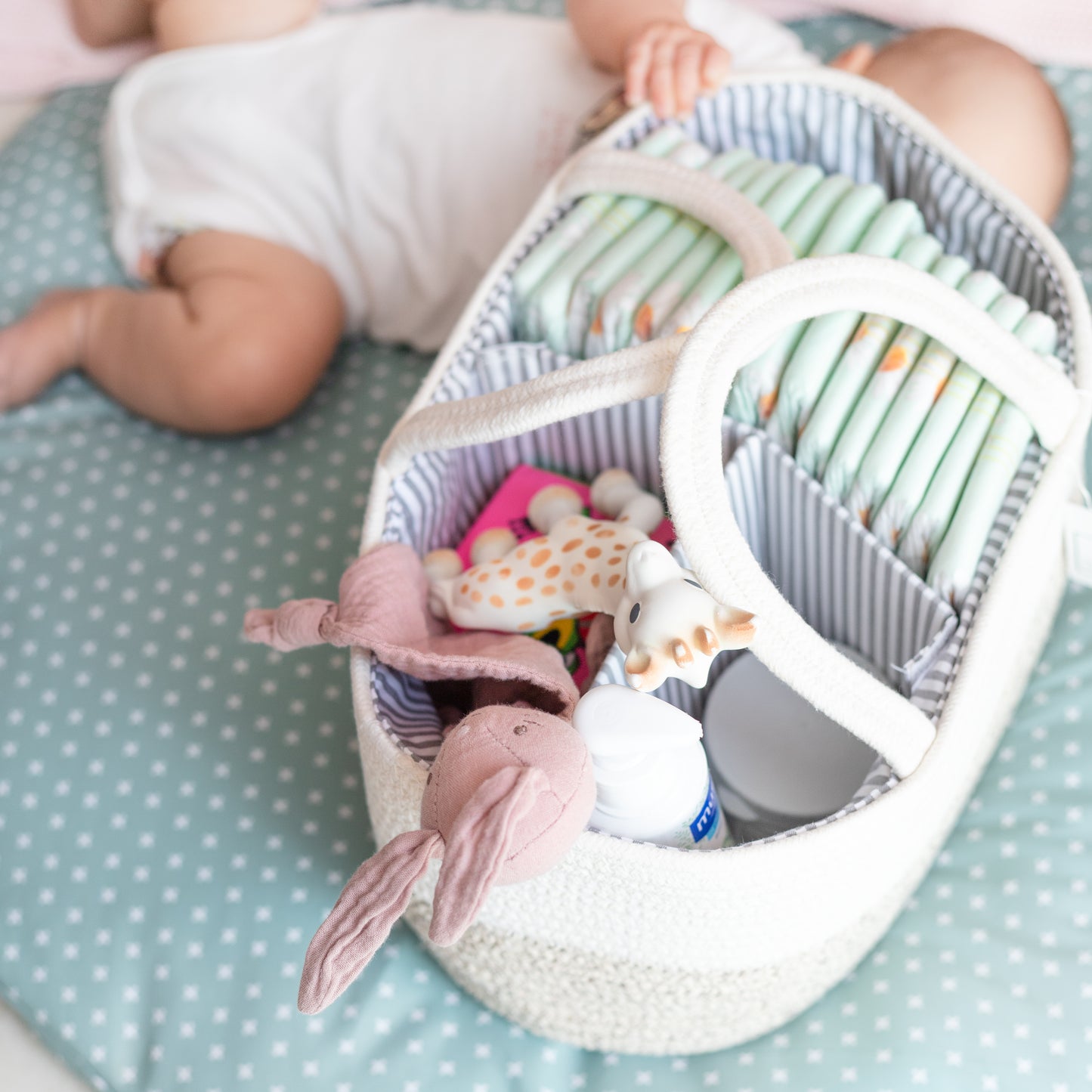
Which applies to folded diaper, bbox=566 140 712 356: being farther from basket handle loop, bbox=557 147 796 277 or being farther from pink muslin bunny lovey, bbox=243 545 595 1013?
pink muslin bunny lovey, bbox=243 545 595 1013

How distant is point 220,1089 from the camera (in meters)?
0.76

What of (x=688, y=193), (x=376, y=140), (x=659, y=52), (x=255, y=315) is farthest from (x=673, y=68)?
(x=255, y=315)

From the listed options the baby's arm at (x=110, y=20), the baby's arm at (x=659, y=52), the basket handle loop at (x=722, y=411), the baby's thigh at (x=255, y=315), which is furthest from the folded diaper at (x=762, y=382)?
the baby's arm at (x=110, y=20)

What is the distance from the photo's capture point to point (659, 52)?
96 centimetres

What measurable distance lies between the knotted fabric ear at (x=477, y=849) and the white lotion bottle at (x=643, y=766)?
0.07 metres

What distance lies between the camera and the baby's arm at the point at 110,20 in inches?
49.8

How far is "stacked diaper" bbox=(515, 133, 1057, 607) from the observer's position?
711 millimetres

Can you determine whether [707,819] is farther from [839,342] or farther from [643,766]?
[839,342]

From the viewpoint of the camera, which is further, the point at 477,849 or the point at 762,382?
the point at 762,382

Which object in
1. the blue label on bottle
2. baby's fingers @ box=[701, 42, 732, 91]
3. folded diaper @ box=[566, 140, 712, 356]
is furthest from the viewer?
baby's fingers @ box=[701, 42, 732, 91]

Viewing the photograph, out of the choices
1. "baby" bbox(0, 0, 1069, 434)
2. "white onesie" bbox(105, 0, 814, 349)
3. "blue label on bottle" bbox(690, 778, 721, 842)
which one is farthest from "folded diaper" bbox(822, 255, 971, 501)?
"white onesie" bbox(105, 0, 814, 349)

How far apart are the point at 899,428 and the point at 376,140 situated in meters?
0.67

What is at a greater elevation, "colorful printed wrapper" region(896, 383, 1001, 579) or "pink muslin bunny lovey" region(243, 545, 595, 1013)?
"colorful printed wrapper" region(896, 383, 1001, 579)

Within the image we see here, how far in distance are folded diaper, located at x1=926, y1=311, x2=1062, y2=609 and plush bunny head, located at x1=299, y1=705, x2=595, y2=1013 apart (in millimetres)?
279
